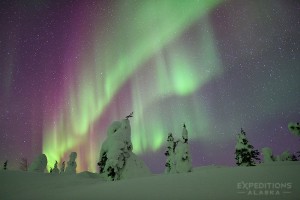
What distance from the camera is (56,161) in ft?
224

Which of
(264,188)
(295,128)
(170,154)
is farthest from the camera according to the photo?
(170,154)

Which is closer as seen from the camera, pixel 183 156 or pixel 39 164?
pixel 183 156

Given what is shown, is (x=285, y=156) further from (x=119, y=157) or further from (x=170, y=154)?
(x=119, y=157)

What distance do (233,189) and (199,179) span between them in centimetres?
264

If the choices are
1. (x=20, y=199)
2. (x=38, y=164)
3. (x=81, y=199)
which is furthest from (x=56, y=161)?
(x=81, y=199)

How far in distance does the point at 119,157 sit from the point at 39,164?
3481 centimetres

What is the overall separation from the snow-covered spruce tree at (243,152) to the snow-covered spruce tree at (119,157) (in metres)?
22.1

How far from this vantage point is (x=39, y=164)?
54.1 m

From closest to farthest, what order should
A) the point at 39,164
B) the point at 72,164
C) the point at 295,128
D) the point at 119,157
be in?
the point at 119,157 → the point at 295,128 → the point at 39,164 → the point at 72,164

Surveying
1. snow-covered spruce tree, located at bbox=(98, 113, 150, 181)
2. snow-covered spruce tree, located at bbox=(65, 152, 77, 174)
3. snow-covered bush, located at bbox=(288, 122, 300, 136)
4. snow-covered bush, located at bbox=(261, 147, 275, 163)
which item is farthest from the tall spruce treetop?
snow-covered spruce tree, located at bbox=(65, 152, 77, 174)

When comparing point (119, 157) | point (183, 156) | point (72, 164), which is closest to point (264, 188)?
point (119, 157)

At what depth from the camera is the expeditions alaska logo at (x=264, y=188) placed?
8.05m

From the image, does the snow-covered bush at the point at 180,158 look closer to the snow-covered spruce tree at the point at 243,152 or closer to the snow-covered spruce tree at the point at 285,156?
the snow-covered spruce tree at the point at 243,152

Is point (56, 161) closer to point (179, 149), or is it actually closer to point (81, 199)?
point (179, 149)
